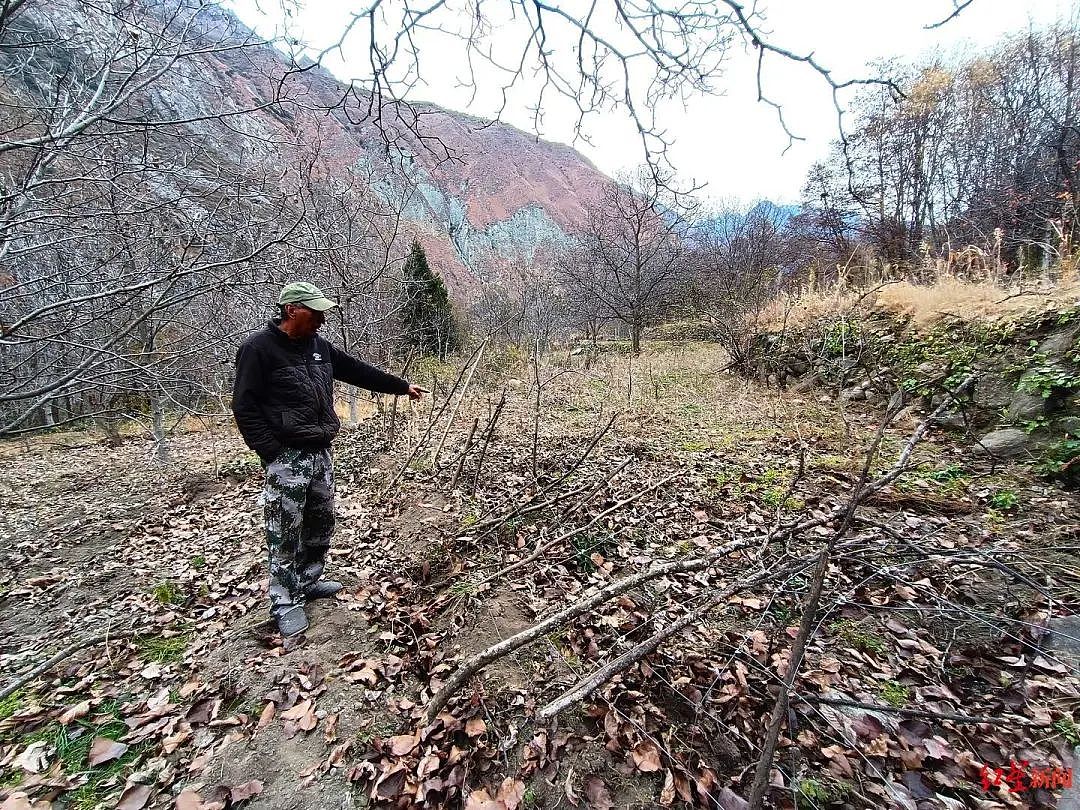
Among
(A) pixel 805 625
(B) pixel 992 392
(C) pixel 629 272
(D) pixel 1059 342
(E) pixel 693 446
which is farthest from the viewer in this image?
(C) pixel 629 272

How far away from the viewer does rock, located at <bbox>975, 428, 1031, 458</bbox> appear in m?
4.20

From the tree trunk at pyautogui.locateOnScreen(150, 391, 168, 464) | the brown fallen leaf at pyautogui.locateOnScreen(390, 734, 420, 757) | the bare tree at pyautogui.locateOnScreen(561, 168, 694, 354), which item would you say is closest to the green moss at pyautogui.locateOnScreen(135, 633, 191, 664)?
the brown fallen leaf at pyautogui.locateOnScreen(390, 734, 420, 757)

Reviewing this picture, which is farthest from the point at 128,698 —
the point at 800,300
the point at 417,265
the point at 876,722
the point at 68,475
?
the point at 417,265

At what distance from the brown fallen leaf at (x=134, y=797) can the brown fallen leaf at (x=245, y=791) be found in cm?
40

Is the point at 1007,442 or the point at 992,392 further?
the point at 992,392

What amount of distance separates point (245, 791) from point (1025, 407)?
6.94 m

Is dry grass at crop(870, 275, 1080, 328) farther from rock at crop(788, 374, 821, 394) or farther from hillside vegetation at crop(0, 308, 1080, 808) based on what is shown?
hillside vegetation at crop(0, 308, 1080, 808)

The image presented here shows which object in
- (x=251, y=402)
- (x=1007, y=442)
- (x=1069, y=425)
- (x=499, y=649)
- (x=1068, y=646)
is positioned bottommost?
(x=1068, y=646)

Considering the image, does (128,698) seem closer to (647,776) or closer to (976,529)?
(647,776)

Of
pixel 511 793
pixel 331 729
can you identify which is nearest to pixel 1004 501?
pixel 511 793

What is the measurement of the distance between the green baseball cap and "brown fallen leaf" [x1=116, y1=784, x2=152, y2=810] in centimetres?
246

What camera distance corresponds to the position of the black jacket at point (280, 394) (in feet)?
8.38

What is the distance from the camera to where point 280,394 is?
2.66 m

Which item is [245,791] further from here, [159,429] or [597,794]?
[159,429]
